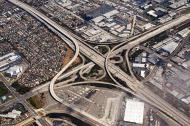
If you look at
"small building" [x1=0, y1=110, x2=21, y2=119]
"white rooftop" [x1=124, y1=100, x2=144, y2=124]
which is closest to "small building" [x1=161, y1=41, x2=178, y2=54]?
"white rooftop" [x1=124, y1=100, x2=144, y2=124]

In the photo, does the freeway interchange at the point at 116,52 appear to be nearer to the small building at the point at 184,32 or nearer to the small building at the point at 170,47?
the small building at the point at 184,32

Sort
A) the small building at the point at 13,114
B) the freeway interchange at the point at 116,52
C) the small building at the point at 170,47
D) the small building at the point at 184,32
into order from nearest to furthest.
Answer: the freeway interchange at the point at 116,52, the small building at the point at 13,114, the small building at the point at 170,47, the small building at the point at 184,32

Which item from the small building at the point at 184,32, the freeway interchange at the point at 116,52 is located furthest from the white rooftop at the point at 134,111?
the small building at the point at 184,32

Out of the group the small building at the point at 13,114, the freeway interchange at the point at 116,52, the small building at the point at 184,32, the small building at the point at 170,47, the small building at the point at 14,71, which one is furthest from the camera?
the small building at the point at 184,32

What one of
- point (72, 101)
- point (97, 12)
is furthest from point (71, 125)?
point (97, 12)

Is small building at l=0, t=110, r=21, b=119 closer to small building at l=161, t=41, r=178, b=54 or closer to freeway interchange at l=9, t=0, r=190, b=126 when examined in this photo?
freeway interchange at l=9, t=0, r=190, b=126

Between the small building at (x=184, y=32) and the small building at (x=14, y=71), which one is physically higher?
Answer: the small building at (x=184, y=32)

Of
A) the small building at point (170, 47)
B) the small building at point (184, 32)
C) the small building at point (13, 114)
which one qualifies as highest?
the small building at point (184, 32)

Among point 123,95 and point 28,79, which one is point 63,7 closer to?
point 28,79
